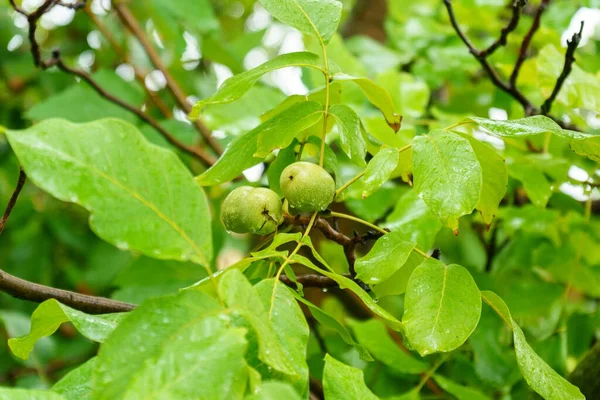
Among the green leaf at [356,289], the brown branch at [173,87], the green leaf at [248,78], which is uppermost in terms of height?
the green leaf at [248,78]

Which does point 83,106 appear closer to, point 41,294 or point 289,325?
point 41,294

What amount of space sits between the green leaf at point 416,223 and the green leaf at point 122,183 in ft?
1.18

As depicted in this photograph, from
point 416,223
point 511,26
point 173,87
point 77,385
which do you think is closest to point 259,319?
point 77,385

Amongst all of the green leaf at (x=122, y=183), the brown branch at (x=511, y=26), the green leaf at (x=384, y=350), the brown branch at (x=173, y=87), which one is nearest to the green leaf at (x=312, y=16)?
the green leaf at (x=122, y=183)

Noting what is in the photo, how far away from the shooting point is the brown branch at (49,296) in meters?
0.54

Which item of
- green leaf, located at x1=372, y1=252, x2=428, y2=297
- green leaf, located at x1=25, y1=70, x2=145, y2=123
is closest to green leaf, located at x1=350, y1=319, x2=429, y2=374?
green leaf, located at x1=372, y1=252, x2=428, y2=297

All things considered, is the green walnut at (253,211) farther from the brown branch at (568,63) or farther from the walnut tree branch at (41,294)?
the brown branch at (568,63)

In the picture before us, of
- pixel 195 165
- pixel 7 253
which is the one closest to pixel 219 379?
pixel 195 165

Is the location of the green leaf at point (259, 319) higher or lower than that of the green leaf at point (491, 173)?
higher

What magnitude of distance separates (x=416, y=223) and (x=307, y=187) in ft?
0.80

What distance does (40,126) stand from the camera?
0.35 metres

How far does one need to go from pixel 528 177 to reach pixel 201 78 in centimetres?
112

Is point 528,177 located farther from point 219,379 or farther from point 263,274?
point 219,379

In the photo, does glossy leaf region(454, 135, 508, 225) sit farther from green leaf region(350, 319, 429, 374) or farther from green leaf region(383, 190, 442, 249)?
green leaf region(350, 319, 429, 374)
